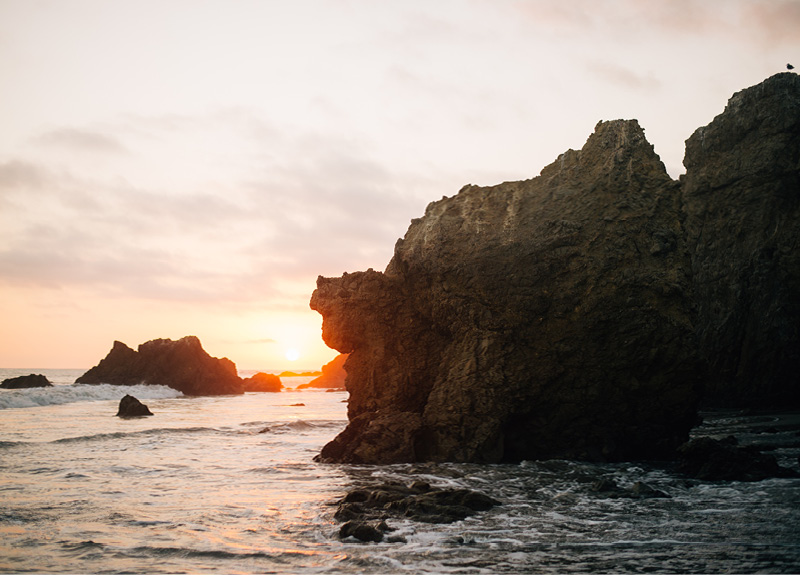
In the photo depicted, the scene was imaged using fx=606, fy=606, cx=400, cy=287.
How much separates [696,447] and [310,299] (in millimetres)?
11781

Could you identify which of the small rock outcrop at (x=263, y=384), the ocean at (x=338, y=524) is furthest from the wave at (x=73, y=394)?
the ocean at (x=338, y=524)

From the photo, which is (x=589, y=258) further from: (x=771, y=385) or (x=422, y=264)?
(x=771, y=385)

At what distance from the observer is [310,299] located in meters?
19.7

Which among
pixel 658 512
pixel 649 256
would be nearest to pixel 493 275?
pixel 649 256

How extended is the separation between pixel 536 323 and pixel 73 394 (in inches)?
1777

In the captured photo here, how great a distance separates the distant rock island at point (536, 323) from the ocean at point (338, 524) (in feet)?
3.71

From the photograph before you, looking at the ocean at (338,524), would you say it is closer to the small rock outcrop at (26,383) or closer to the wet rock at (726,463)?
the wet rock at (726,463)

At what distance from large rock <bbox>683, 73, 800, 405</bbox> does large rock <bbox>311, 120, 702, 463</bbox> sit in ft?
50.8

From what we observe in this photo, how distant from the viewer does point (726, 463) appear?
1328cm

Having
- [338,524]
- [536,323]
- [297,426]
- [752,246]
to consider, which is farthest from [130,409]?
[752,246]

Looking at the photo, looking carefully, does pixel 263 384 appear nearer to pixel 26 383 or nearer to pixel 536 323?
pixel 26 383

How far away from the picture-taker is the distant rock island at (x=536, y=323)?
15727mm

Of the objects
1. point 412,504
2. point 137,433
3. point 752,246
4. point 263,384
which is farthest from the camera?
point 263,384

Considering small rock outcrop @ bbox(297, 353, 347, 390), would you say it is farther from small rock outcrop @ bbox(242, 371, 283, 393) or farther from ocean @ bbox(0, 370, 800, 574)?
ocean @ bbox(0, 370, 800, 574)
